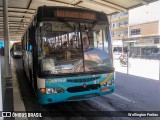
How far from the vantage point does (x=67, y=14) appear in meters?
5.02

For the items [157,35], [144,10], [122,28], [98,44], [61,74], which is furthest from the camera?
[122,28]

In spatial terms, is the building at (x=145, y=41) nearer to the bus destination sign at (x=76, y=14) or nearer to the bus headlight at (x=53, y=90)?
the bus destination sign at (x=76, y=14)

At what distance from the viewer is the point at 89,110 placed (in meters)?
5.34

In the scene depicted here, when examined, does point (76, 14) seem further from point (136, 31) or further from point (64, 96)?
point (136, 31)

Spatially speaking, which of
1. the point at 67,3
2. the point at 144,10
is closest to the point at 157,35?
the point at 144,10

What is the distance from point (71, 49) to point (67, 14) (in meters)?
1.01

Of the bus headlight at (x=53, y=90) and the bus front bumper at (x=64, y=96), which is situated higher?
the bus headlight at (x=53, y=90)

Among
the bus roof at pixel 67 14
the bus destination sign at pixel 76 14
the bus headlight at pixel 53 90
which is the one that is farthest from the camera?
the bus destination sign at pixel 76 14

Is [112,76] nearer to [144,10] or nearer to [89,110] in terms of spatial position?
[89,110]

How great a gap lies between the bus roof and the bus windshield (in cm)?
17

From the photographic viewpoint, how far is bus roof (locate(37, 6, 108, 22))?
15.7 feet

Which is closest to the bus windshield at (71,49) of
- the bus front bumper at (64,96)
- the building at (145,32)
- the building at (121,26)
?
the bus front bumper at (64,96)

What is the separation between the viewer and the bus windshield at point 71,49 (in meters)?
4.70

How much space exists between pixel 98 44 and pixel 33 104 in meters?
3.00
